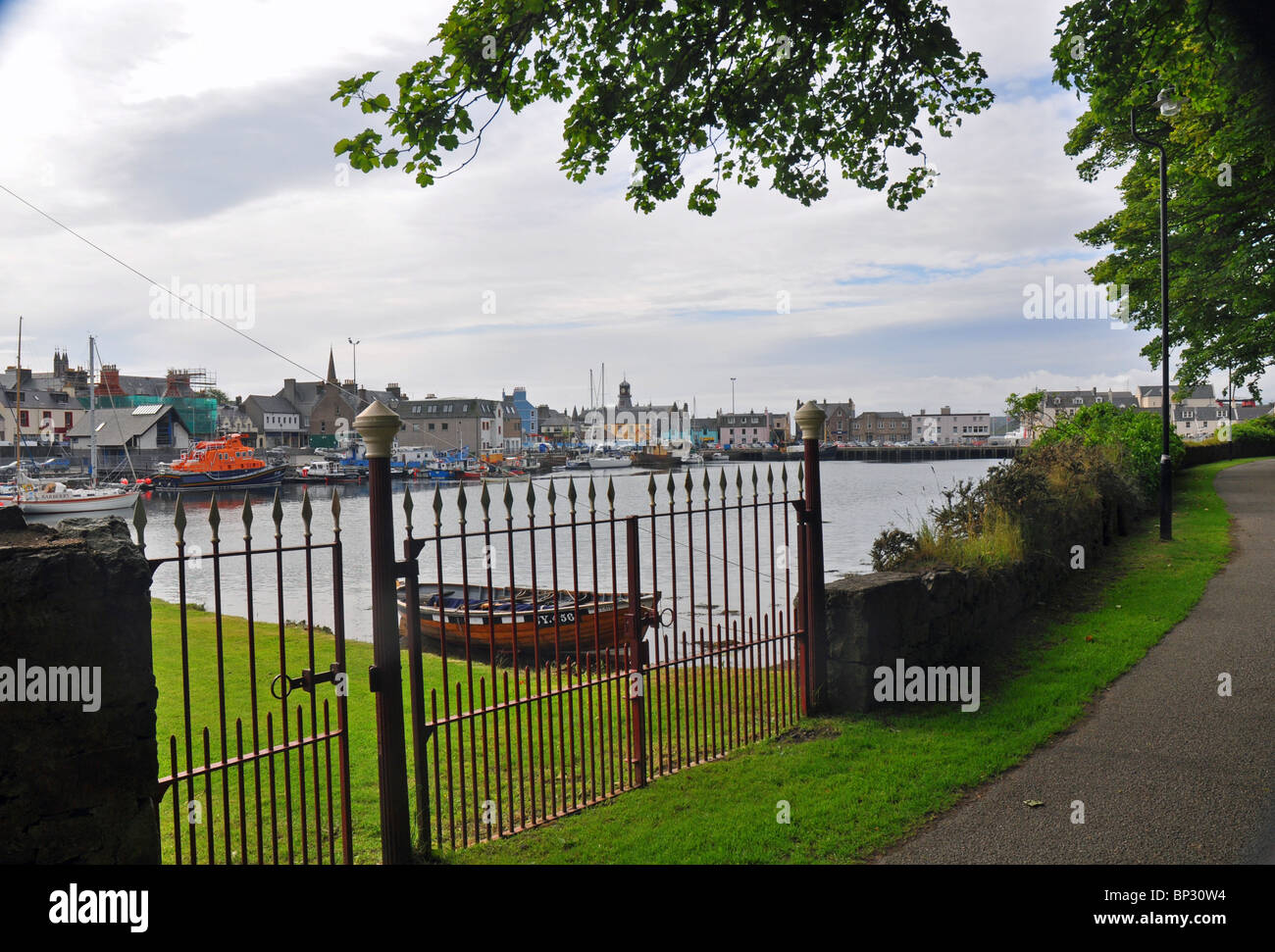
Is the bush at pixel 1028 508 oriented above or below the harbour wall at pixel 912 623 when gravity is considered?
above

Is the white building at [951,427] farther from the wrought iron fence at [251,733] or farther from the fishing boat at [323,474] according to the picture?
the wrought iron fence at [251,733]

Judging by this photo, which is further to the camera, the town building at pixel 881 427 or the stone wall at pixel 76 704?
the town building at pixel 881 427

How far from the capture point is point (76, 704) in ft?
11.0

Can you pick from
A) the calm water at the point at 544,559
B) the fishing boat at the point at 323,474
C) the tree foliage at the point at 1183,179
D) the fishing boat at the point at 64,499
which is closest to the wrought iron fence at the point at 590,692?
the calm water at the point at 544,559

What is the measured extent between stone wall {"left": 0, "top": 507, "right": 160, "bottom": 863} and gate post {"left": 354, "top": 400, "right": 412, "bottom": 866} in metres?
1.35

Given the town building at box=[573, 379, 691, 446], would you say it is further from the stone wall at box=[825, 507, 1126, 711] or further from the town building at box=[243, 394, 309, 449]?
the stone wall at box=[825, 507, 1126, 711]

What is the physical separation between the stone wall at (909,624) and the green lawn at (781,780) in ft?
1.20

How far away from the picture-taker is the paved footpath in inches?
194

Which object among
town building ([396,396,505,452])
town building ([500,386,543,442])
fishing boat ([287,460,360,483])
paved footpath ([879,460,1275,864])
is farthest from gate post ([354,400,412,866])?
town building ([500,386,543,442])

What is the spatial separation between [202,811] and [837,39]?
9229 millimetres

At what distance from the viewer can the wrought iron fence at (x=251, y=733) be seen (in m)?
4.05

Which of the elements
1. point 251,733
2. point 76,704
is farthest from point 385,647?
point 251,733

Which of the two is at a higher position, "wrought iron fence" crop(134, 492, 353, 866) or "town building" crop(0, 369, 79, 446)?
"town building" crop(0, 369, 79, 446)
